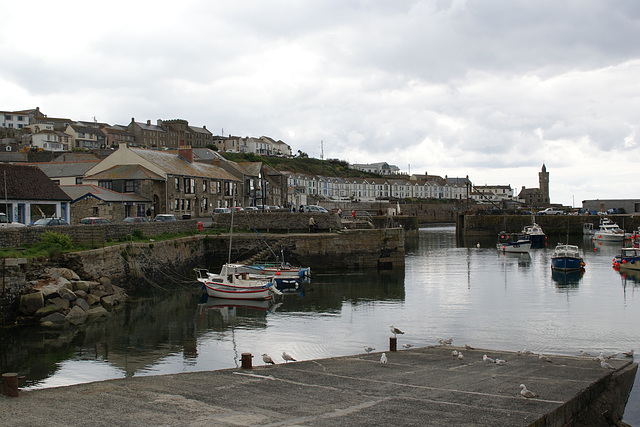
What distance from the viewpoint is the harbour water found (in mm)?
17812

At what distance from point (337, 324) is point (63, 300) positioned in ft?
36.5

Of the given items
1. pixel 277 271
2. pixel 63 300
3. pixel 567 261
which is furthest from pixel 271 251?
pixel 567 261

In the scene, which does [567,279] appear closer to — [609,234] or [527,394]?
[527,394]

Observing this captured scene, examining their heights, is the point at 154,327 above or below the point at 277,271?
below

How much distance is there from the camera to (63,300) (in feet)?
74.5

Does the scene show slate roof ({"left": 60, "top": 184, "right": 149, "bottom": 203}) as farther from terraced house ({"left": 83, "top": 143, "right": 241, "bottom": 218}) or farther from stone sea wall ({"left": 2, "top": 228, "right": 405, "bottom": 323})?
stone sea wall ({"left": 2, "top": 228, "right": 405, "bottom": 323})

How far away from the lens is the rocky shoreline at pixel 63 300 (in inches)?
849

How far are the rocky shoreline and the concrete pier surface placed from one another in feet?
36.6

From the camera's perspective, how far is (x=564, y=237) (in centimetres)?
7675

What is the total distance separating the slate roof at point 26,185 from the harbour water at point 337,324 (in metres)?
10.2

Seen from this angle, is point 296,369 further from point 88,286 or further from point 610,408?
point 88,286

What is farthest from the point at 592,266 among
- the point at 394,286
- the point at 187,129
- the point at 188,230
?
the point at 187,129

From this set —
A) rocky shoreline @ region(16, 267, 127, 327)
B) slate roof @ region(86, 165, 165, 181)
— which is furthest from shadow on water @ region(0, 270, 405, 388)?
slate roof @ region(86, 165, 165, 181)

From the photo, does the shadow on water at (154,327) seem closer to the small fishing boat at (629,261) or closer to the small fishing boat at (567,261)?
the small fishing boat at (567,261)
